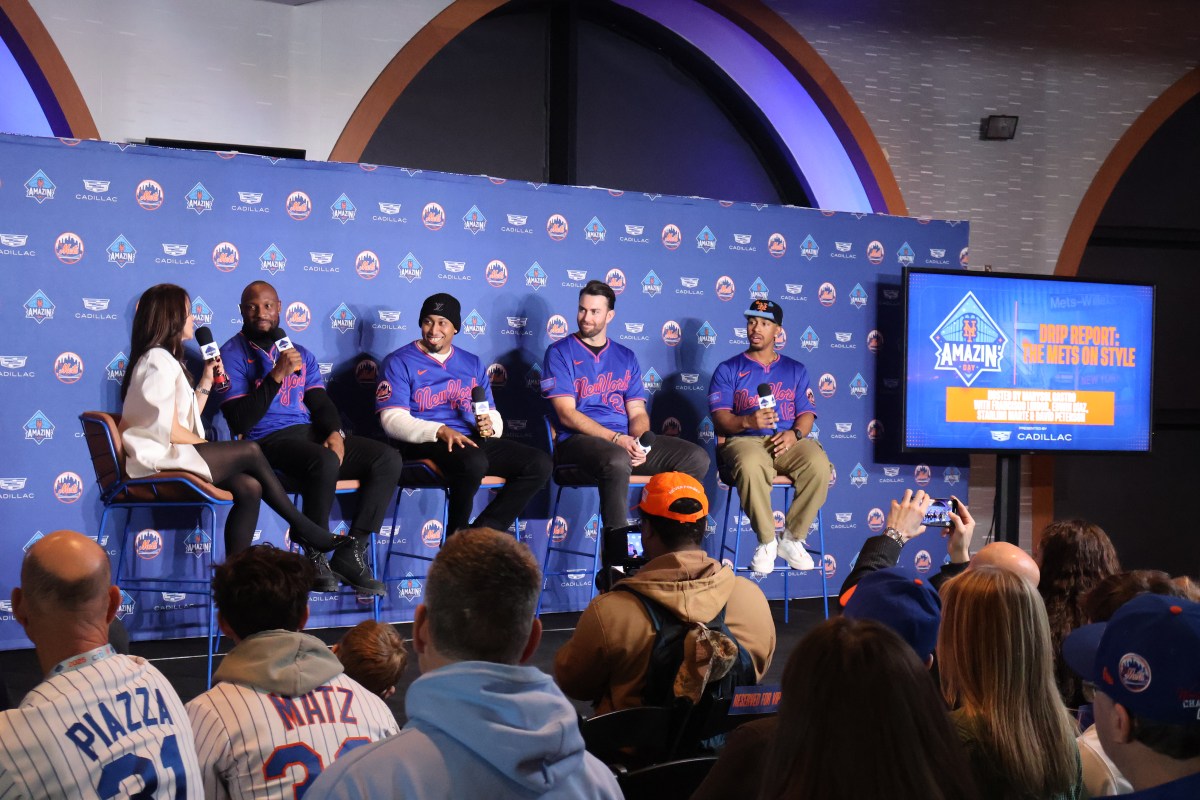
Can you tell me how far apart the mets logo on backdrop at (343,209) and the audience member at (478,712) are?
14.2 ft

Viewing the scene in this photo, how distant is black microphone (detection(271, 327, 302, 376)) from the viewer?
5.00 metres

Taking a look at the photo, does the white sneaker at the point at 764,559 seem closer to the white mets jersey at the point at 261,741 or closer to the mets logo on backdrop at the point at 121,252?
the mets logo on backdrop at the point at 121,252

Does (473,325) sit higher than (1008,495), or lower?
higher

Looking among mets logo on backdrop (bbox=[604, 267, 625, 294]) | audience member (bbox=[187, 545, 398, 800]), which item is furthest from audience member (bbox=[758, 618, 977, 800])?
mets logo on backdrop (bbox=[604, 267, 625, 294])

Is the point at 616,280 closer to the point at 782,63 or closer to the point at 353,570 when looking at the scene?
the point at 353,570

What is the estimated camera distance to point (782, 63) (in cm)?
761

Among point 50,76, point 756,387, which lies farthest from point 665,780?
point 50,76

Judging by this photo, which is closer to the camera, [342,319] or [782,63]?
[342,319]

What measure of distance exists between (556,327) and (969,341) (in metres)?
2.45

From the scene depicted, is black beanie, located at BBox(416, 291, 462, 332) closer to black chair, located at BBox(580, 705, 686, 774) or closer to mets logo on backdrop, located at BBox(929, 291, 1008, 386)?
mets logo on backdrop, located at BBox(929, 291, 1008, 386)

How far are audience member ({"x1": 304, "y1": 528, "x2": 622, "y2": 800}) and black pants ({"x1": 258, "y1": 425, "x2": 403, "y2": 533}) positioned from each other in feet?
12.0

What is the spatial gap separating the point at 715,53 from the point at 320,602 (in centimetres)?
428

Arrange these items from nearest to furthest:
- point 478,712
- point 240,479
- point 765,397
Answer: point 478,712 → point 240,479 → point 765,397

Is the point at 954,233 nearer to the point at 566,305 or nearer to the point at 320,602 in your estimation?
the point at 566,305
